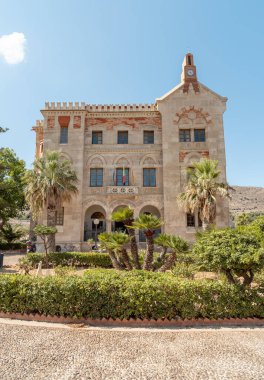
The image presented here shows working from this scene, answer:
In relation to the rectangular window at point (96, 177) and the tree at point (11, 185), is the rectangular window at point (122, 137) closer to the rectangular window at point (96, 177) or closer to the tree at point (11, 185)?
the rectangular window at point (96, 177)

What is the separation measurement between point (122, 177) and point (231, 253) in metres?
18.4

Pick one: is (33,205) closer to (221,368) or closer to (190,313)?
(190,313)

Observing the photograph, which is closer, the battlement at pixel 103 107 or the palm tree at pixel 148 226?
the palm tree at pixel 148 226

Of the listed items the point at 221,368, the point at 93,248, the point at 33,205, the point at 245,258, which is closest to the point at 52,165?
the point at 33,205

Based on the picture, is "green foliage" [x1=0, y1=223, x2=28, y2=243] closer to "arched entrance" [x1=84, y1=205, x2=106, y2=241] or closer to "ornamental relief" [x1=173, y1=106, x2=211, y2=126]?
"arched entrance" [x1=84, y1=205, x2=106, y2=241]

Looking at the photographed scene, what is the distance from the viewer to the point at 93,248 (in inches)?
922

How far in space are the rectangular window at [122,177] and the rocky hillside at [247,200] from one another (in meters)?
61.7

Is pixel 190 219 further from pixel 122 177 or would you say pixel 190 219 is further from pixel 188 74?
pixel 188 74

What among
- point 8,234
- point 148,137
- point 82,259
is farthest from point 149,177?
point 8,234

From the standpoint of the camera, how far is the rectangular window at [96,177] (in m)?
25.2

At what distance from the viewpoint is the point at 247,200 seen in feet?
303

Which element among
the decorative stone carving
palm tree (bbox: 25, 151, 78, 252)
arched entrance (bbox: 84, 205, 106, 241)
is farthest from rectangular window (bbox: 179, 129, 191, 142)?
palm tree (bbox: 25, 151, 78, 252)

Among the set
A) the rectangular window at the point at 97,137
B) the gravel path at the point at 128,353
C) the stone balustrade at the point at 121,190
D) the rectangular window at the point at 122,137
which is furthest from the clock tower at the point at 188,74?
the gravel path at the point at 128,353

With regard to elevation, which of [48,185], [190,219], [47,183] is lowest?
[190,219]
